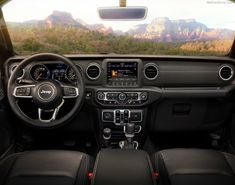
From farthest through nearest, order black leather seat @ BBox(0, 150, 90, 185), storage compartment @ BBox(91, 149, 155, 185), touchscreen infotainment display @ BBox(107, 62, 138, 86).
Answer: touchscreen infotainment display @ BBox(107, 62, 138, 86)
black leather seat @ BBox(0, 150, 90, 185)
storage compartment @ BBox(91, 149, 155, 185)

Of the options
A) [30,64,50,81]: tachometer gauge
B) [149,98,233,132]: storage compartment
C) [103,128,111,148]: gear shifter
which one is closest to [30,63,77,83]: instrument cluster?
[30,64,50,81]: tachometer gauge

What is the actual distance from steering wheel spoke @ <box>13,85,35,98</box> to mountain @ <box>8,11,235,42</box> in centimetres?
74

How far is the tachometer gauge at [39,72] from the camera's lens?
254 centimetres

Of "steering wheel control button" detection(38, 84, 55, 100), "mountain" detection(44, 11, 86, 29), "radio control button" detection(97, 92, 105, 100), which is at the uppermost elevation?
"mountain" detection(44, 11, 86, 29)

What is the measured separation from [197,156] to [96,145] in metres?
1.38

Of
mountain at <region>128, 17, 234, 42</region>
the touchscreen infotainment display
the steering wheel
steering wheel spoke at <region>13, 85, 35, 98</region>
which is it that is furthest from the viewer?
mountain at <region>128, 17, 234, 42</region>

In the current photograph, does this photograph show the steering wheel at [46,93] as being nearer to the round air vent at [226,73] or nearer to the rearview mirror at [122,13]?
the rearview mirror at [122,13]

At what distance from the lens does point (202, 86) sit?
116 inches

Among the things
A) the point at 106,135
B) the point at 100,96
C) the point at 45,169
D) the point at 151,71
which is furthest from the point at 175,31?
the point at 45,169

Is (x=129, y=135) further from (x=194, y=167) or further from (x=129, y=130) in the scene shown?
(x=194, y=167)

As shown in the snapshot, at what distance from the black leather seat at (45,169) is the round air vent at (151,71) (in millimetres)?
1025

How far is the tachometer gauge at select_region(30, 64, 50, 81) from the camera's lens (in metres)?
2.54

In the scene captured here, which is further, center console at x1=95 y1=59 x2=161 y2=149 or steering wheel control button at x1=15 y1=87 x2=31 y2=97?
center console at x1=95 y1=59 x2=161 y2=149

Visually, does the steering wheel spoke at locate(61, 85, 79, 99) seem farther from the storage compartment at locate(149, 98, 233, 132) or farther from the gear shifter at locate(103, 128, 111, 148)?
the storage compartment at locate(149, 98, 233, 132)
